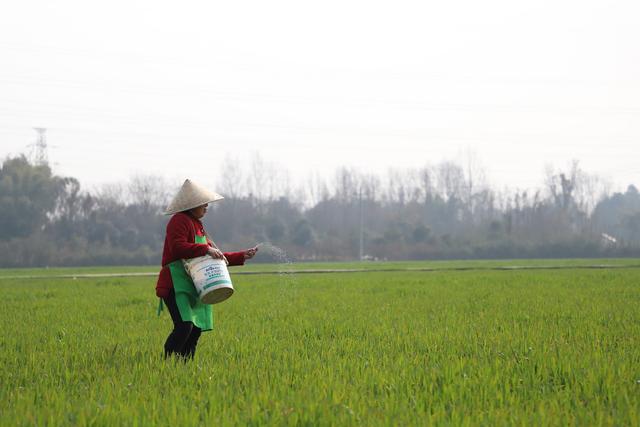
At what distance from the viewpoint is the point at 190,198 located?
6.06 meters

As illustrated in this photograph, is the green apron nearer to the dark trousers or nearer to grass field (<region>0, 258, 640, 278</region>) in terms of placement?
the dark trousers

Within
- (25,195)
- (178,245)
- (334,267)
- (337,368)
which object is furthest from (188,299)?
(25,195)

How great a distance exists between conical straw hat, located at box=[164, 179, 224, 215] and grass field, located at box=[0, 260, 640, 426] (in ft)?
4.25

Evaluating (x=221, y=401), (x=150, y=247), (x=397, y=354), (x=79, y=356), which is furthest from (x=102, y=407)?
(x=150, y=247)

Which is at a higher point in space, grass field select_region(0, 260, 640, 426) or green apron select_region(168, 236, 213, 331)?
green apron select_region(168, 236, 213, 331)

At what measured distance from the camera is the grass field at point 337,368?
4.11 meters

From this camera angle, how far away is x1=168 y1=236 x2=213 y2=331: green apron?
19.5 ft

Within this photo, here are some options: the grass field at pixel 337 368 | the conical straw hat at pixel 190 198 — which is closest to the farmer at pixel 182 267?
the conical straw hat at pixel 190 198

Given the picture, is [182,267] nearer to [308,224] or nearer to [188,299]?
[188,299]

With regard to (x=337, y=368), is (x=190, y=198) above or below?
above

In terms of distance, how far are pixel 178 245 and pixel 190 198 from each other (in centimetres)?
44

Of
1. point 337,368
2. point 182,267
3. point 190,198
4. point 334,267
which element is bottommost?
point 337,368

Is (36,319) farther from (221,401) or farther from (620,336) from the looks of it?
(620,336)

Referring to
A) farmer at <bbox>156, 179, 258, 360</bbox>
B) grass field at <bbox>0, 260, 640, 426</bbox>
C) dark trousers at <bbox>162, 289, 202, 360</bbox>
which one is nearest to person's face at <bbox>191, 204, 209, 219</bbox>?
farmer at <bbox>156, 179, 258, 360</bbox>
